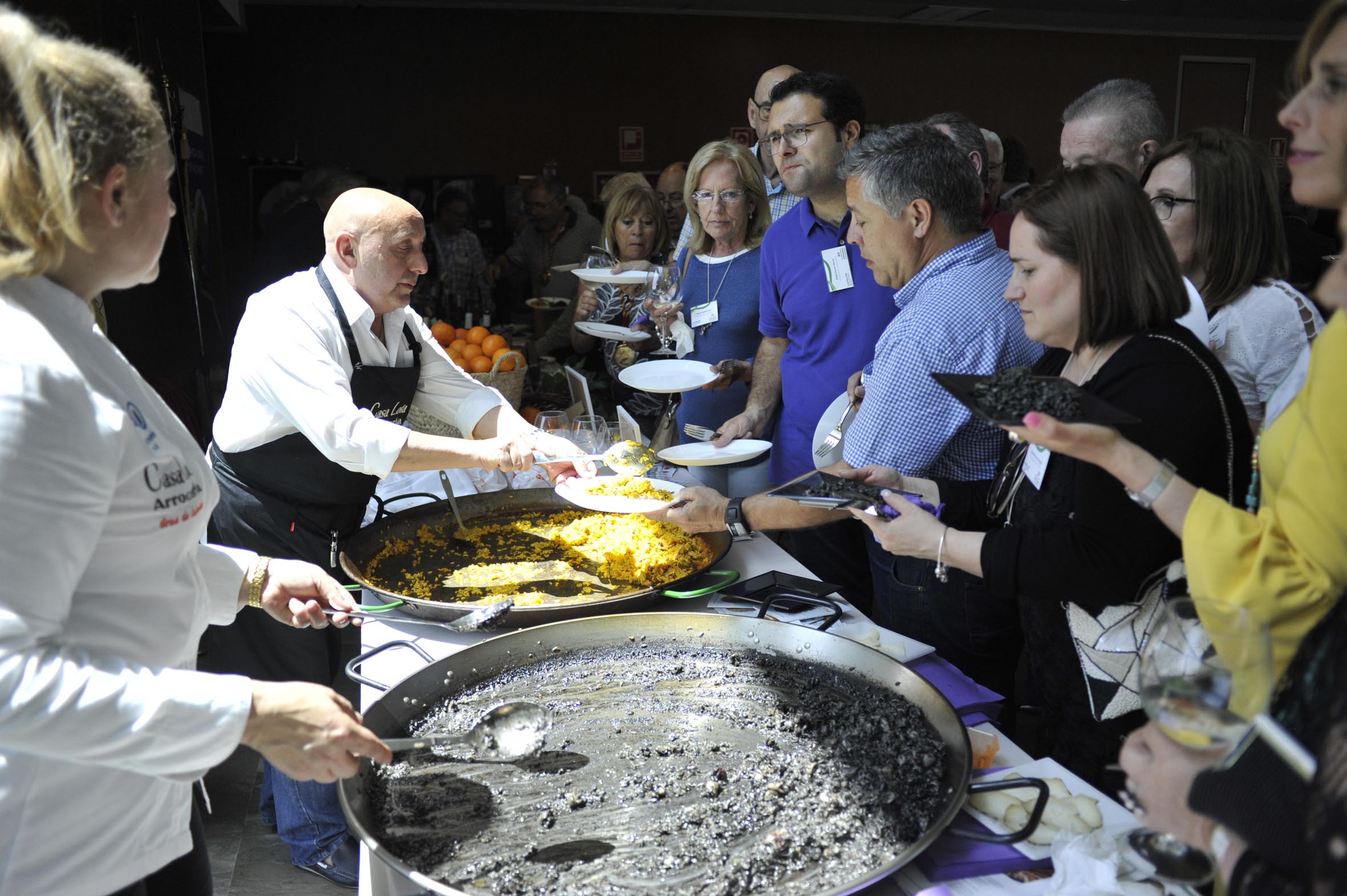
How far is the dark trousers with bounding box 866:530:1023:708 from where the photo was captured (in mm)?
2361

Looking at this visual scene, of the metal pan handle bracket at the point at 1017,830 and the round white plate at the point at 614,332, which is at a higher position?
the round white plate at the point at 614,332

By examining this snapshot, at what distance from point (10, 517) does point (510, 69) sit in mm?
9875

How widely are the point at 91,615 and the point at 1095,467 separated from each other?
155cm

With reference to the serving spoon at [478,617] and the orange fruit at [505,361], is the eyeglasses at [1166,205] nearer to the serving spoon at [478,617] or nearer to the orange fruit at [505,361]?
the serving spoon at [478,617]

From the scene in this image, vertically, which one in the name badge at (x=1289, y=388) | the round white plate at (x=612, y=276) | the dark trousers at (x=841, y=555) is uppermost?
the name badge at (x=1289, y=388)

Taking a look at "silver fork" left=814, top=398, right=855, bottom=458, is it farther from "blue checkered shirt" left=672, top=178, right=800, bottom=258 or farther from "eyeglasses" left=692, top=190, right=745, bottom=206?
"blue checkered shirt" left=672, top=178, right=800, bottom=258

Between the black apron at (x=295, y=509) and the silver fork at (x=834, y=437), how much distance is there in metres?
1.20

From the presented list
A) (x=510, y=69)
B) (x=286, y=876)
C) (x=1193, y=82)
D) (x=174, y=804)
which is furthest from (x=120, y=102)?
(x=1193, y=82)

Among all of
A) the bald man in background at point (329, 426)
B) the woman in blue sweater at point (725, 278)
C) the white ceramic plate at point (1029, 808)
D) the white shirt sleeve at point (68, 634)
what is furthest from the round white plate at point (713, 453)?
the white shirt sleeve at point (68, 634)

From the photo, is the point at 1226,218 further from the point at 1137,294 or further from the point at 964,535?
the point at 964,535

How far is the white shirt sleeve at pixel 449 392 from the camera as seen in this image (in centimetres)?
281

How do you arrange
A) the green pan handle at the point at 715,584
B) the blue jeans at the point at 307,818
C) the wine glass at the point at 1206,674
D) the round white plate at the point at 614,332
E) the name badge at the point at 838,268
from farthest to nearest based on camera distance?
the round white plate at the point at 614,332 < the name badge at the point at 838,268 < the blue jeans at the point at 307,818 < the green pan handle at the point at 715,584 < the wine glass at the point at 1206,674

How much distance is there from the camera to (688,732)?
5.35ft

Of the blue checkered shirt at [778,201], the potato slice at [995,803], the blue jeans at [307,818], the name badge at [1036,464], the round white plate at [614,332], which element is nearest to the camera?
the potato slice at [995,803]
